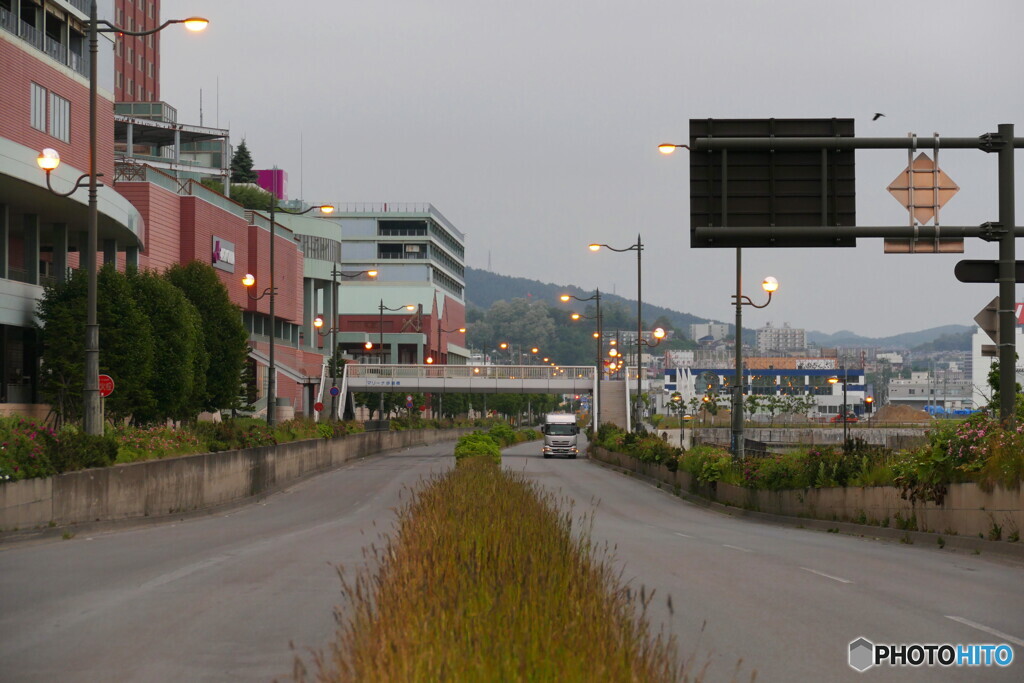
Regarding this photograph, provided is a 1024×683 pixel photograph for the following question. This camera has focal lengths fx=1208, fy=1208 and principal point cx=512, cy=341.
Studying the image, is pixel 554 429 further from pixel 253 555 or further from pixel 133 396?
pixel 253 555

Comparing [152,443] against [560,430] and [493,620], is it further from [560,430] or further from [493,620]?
[560,430]

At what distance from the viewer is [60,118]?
4688 centimetres

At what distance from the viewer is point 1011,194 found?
72.8 ft

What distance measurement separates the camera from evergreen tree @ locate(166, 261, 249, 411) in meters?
57.8

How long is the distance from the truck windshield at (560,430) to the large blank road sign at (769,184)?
6028 centimetres

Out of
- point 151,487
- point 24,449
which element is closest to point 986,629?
point 24,449

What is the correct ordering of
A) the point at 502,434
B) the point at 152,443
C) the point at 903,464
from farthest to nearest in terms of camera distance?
the point at 502,434
the point at 152,443
the point at 903,464

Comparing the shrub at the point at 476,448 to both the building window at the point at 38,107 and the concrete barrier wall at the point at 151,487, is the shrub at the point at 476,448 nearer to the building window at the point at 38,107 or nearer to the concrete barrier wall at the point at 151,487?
the concrete barrier wall at the point at 151,487

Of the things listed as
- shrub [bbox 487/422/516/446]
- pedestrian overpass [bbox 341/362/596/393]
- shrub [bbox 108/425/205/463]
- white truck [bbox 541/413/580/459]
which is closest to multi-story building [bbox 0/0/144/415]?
shrub [bbox 108/425/205/463]

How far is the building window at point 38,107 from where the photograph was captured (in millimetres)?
44188

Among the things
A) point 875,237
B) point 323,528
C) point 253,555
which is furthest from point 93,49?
point 875,237

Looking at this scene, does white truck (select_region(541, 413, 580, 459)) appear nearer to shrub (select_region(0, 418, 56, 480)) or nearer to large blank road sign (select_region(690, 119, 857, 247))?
shrub (select_region(0, 418, 56, 480))

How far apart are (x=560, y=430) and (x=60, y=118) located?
143ft

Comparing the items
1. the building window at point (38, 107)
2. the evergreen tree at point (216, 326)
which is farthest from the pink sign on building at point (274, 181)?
the building window at point (38, 107)
